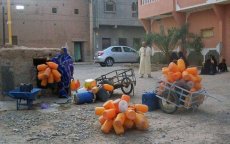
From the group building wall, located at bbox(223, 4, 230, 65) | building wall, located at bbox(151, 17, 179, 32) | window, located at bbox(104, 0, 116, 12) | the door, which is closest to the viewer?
building wall, located at bbox(223, 4, 230, 65)

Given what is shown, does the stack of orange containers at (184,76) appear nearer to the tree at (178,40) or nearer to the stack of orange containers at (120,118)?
the stack of orange containers at (120,118)

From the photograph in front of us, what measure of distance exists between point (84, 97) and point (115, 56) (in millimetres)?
18689

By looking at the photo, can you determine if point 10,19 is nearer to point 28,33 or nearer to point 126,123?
point 28,33

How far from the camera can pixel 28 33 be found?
3653cm

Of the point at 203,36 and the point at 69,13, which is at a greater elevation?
the point at 69,13

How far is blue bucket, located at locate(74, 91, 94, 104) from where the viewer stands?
10.7 meters

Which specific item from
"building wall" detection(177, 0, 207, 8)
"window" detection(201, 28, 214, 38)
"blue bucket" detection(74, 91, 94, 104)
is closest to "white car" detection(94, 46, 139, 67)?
"building wall" detection(177, 0, 207, 8)

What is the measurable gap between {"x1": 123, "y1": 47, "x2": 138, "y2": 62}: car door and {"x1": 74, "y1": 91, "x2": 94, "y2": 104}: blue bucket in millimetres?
19225

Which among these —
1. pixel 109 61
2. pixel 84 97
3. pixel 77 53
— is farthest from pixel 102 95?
pixel 77 53

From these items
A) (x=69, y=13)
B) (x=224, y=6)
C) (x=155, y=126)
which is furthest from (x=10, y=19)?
(x=155, y=126)

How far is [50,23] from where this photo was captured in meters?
37.7

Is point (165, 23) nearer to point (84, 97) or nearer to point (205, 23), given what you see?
point (205, 23)

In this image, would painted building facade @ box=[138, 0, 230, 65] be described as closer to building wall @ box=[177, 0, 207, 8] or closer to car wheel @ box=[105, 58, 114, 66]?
building wall @ box=[177, 0, 207, 8]

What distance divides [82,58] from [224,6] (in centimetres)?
2089
